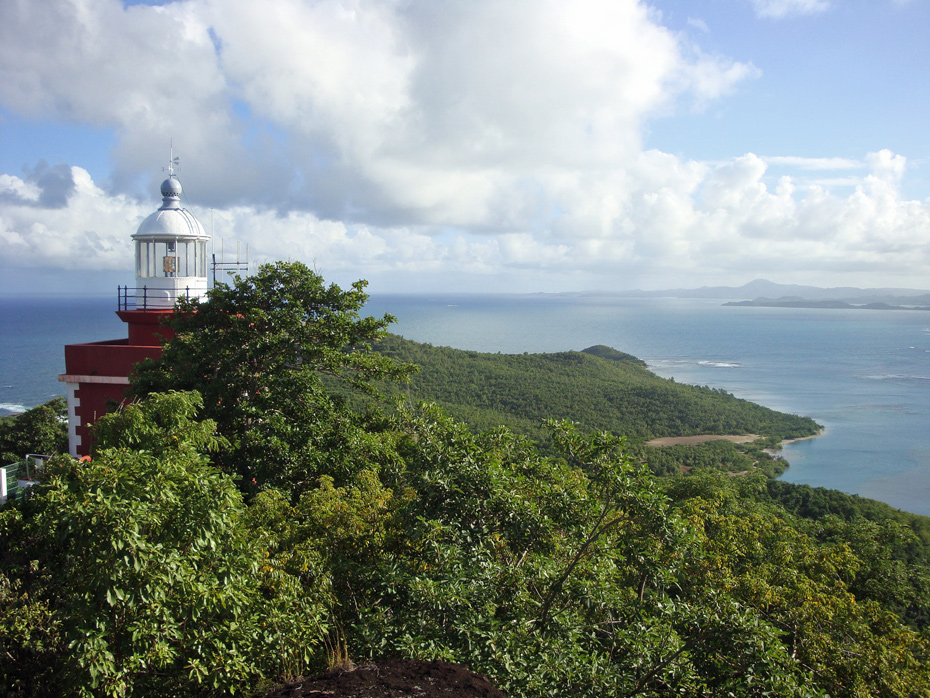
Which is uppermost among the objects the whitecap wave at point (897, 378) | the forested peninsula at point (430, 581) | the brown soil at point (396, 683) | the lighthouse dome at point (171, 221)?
the lighthouse dome at point (171, 221)

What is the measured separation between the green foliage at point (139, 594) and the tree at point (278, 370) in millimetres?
5196

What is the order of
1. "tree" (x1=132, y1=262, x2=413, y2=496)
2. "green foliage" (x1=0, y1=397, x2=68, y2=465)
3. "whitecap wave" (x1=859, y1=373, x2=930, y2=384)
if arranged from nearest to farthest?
"tree" (x1=132, y1=262, x2=413, y2=496) → "green foliage" (x1=0, y1=397, x2=68, y2=465) → "whitecap wave" (x1=859, y1=373, x2=930, y2=384)

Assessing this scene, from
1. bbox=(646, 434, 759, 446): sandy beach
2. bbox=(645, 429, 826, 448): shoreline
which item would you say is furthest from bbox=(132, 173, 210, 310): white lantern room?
bbox=(646, 434, 759, 446): sandy beach

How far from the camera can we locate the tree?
10.3 metres

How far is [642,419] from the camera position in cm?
4950

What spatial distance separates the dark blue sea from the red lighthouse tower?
37.0 m

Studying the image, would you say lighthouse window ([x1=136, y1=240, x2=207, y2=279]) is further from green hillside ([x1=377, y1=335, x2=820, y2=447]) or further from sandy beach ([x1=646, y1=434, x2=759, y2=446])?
sandy beach ([x1=646, y1=434, x2=759, y2=446])

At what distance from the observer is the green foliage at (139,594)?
388cm

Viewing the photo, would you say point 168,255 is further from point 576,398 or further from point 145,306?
point 576,398

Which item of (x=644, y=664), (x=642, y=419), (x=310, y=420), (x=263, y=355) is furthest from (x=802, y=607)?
(x=642, y=419)

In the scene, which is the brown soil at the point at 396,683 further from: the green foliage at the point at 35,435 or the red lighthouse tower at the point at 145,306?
the green foliage at the point at 35,435

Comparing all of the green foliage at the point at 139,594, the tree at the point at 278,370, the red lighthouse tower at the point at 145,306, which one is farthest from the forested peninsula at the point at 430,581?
the red lighthouse tower at the point at 145,306

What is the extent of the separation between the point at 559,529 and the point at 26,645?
14.8ft

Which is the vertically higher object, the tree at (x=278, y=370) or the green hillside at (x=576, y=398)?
the tree at (x=278, y=370)
